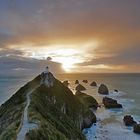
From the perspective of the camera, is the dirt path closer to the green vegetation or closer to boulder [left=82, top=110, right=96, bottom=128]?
the green vegetation

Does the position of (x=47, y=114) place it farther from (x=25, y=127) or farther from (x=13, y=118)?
(x=25, y=127)

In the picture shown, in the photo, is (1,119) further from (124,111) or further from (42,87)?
(124,111)

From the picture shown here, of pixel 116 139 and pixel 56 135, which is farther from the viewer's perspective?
pixel 116 139

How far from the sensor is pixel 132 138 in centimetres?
5959

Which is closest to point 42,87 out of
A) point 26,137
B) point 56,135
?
point 56,135

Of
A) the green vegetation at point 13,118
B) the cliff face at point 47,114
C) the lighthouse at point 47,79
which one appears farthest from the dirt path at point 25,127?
the lighthouse at point 47,79

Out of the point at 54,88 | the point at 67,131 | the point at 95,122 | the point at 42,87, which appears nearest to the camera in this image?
the point at 67,131

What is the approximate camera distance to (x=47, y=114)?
49.0m

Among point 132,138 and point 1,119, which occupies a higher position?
point 1,119

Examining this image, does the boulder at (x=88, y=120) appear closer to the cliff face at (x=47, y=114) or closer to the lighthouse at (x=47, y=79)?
the cliff face at (x=47, y=114)

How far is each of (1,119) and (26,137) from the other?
65.7 ft

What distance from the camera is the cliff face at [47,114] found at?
3847 cm

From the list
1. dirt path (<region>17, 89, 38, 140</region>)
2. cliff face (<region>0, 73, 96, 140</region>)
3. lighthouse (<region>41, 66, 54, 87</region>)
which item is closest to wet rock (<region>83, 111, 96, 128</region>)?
cliff face (<region>0, 73, 96, 140</region>)

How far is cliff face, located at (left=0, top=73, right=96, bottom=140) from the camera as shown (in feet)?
126
